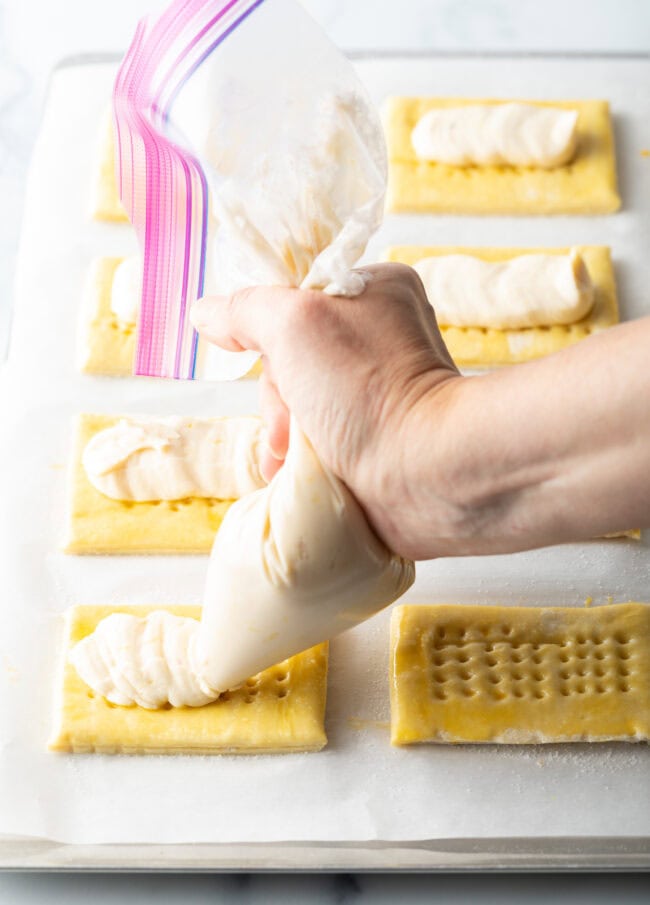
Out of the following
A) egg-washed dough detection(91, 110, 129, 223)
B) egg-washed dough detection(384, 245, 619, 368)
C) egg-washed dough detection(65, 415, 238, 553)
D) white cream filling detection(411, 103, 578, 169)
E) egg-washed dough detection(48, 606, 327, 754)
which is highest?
white cream filling detection(411, 103, 578, 169)

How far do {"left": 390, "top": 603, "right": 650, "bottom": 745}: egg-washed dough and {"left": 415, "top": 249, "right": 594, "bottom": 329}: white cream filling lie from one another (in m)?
0.58

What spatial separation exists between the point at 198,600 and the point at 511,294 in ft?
2.61

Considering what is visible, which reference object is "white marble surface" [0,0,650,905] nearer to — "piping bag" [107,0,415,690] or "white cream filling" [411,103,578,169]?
"white cream filling" [411,103,578,169]

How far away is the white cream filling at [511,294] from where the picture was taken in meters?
2.09

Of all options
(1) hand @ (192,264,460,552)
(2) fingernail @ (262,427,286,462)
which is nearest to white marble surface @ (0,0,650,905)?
(2) fingernail @ (262,427,286,462)

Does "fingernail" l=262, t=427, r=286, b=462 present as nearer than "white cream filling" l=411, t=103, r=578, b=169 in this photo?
Yes

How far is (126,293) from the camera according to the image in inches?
82.7

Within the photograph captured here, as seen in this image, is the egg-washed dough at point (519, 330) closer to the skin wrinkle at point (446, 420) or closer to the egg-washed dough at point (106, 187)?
the egg-washed dough at point (106, 187)

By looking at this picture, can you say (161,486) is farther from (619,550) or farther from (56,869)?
(619,550)

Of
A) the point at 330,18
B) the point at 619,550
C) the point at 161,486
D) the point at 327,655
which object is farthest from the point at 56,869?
the point at 330,18

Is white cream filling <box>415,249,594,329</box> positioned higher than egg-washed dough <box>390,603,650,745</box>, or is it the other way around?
white cream filling <box>415,249,594,329</box>

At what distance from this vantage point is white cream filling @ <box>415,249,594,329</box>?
209 centimetres

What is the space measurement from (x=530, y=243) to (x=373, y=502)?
1073 millimetres

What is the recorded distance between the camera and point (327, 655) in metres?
1.76
